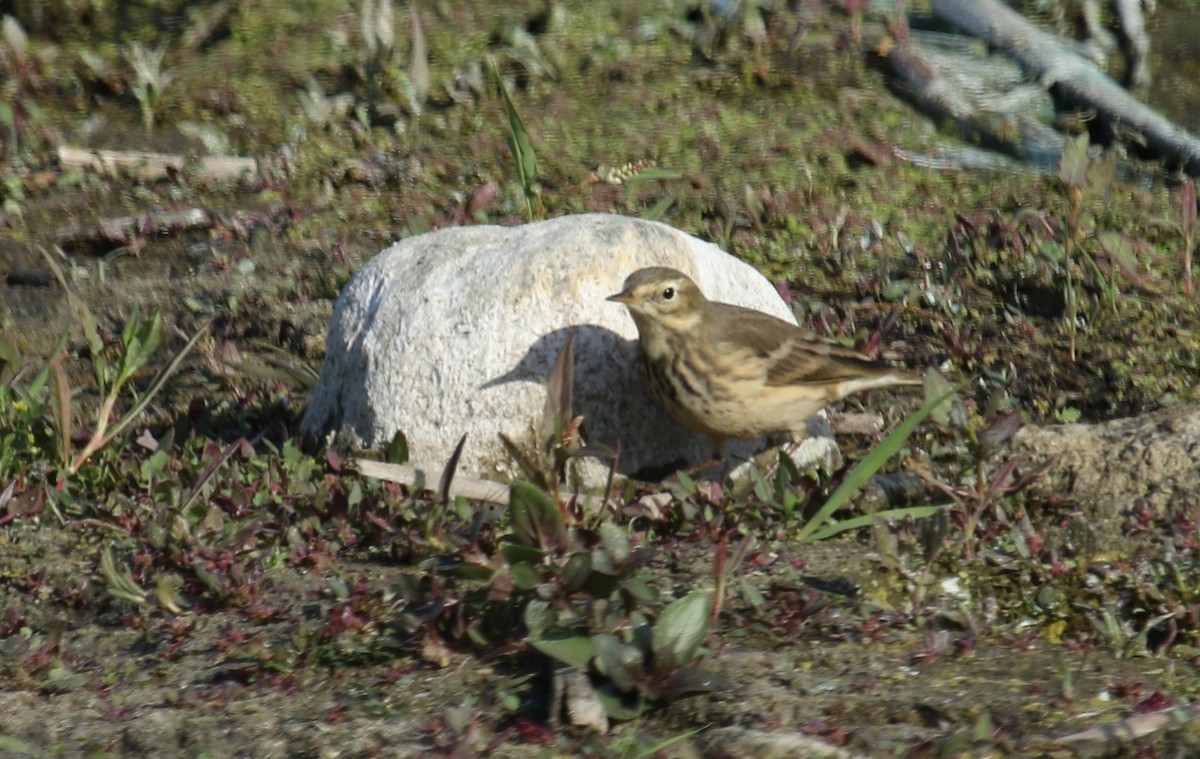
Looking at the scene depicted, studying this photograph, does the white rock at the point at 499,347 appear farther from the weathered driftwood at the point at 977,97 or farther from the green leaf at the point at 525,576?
the weathered driftwood at the point at 977,97

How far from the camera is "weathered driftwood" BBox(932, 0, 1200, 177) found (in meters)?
8.83

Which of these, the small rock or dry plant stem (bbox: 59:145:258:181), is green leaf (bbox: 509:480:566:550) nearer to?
the small rock

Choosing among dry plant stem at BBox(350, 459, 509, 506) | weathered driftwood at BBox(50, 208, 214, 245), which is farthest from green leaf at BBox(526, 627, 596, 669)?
weathered driftwood at BBox(50, 208, 214, 245)

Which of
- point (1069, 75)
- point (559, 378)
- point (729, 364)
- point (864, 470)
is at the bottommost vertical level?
point (864, 470)

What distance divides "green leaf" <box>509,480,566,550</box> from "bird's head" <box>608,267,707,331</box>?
1.28 meters

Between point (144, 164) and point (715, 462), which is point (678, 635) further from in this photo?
point (144, 164)

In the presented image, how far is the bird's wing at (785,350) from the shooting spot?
19.2ft

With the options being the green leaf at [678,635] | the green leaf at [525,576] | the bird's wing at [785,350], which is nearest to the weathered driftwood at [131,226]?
the bird's wing at [785,350]

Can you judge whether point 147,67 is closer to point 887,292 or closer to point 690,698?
point 887,292

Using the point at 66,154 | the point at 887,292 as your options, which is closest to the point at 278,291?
the point at 66,154

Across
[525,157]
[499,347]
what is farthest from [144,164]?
[499,347]

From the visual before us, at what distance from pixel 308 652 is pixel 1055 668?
7.20 ft

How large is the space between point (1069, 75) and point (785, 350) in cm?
451

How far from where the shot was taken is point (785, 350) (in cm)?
595
